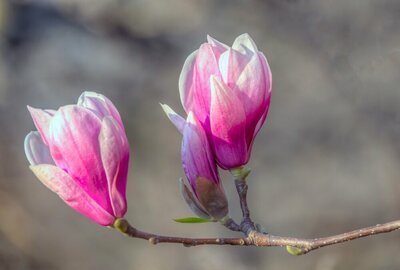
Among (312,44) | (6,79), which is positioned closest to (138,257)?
(6,79)

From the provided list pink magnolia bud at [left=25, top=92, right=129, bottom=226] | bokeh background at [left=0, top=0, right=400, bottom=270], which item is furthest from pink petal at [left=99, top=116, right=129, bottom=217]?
bokeh background at [left=0, top=0, right=400, bottom=270]

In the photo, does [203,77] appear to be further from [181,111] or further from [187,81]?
[181,111]

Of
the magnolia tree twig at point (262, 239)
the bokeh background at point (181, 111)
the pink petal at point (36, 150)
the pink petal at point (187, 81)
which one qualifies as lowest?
the bokeh background at point (181, 111)

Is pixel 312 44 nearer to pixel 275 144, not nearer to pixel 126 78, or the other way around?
pixel 275 144

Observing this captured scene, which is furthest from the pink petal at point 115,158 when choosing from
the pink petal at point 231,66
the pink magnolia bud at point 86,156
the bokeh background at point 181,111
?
the bokeh background at point 181,111

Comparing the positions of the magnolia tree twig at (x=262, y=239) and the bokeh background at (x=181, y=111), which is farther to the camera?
the bokeh background at (x=181, y=111)

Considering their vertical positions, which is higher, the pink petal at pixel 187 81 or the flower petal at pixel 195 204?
the pink petal at pixel 187 81

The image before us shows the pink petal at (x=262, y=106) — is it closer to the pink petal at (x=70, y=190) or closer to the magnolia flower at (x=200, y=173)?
the magnolia flower at (x=200, y=173)
